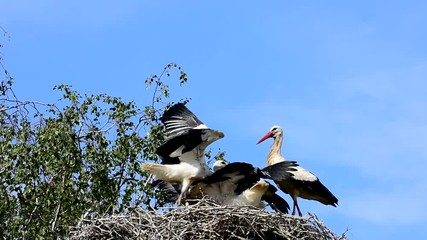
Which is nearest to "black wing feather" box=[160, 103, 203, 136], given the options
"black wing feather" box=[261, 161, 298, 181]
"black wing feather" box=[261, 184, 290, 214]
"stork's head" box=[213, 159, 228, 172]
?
"stork's head" box=[213, 159, 228, 172]

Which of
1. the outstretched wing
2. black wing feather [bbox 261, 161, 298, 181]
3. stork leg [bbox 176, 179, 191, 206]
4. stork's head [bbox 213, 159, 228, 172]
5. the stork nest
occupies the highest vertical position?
the outstretched wing

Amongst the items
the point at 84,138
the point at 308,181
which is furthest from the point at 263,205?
the point at 84,138

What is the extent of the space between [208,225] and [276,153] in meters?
2.50

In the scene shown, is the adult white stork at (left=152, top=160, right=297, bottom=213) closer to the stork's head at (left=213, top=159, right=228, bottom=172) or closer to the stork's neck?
the stork's head at (left=213, top=159, right=228, bottom=172)

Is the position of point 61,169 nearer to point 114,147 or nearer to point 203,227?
point 114,147

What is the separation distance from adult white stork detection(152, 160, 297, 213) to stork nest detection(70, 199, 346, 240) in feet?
2.41

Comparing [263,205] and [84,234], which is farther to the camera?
[263,205]

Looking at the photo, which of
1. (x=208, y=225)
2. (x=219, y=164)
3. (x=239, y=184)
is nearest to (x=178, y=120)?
(x=219, y=164)

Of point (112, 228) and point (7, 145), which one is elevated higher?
point (7, 145)

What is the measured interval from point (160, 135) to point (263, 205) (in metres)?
1.32

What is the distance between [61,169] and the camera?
17.9m

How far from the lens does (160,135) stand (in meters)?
18.5

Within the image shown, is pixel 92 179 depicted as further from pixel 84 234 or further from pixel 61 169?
pixel 84 234

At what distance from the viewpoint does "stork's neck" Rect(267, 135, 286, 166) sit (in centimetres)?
1859
